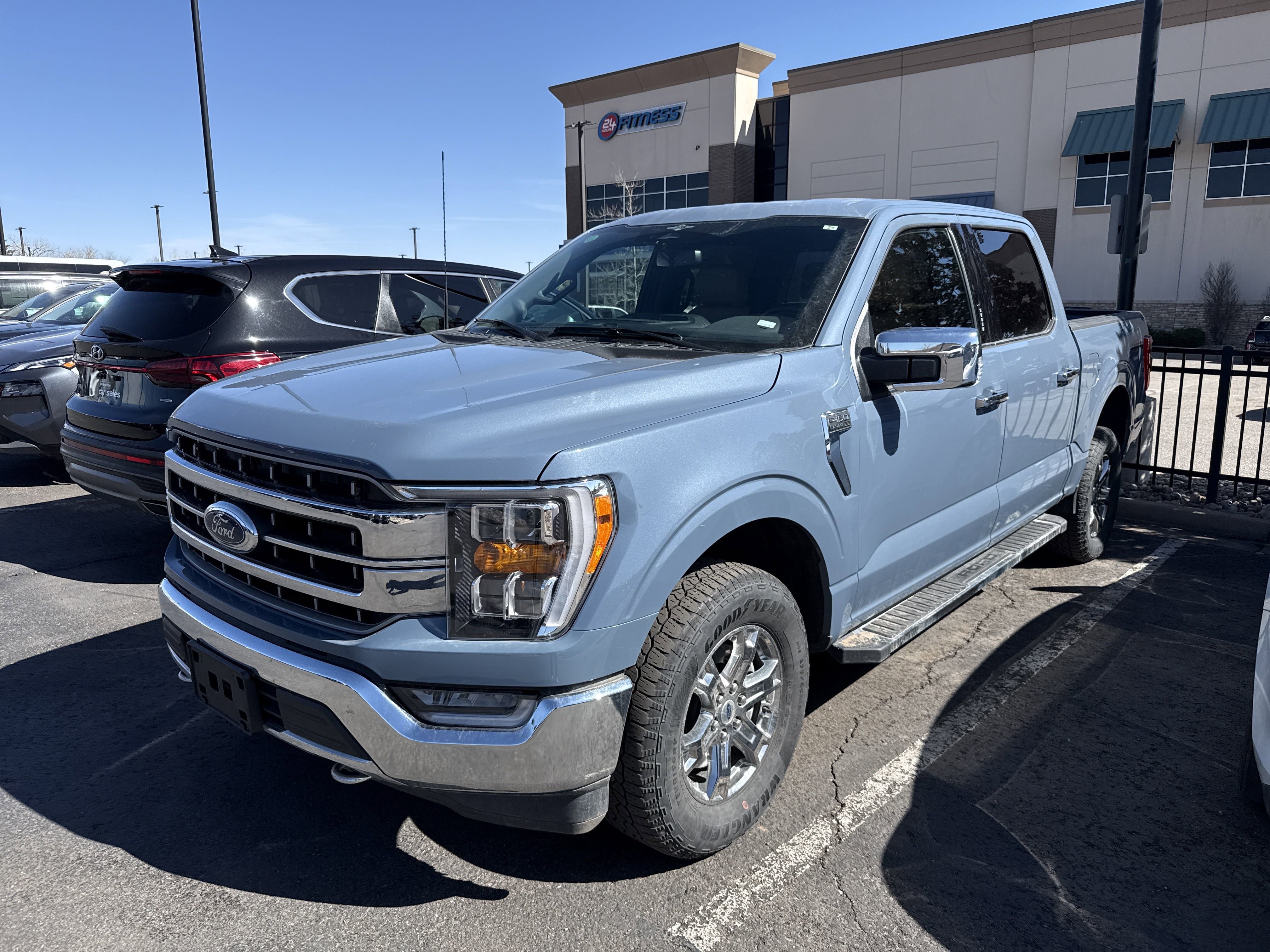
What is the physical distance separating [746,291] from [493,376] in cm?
116

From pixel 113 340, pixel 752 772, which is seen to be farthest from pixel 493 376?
pixel 113 340

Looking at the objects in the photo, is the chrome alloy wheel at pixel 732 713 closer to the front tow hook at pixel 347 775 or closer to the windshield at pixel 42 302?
the front tow hook at pixel 347 775

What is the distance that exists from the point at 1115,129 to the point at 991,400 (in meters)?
31.2

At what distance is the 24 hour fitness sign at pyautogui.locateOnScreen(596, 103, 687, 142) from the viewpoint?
132ft

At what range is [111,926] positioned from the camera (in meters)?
2.54

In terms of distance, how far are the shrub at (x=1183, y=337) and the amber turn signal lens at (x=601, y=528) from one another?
3021cm

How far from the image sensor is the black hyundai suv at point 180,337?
5.21 metres

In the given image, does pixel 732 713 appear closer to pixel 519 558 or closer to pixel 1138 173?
pixel 519 558

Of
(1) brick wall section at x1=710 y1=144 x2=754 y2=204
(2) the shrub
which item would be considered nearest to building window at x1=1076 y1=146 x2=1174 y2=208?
(2) the shrub

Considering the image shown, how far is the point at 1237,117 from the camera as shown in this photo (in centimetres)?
2770

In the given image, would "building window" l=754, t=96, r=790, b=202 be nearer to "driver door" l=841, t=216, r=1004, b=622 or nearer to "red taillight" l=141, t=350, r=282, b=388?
"red taillight" l=141, t=350, r=282, b=388

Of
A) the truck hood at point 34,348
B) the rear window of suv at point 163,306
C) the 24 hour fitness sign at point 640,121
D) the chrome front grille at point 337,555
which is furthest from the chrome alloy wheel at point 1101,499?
the 24 hour fitness sign at point 640,121

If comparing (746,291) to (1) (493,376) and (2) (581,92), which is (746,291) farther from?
(2) (581,92)

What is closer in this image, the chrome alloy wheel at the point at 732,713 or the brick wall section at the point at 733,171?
the chrome alloy wheel at the point at 732,713
